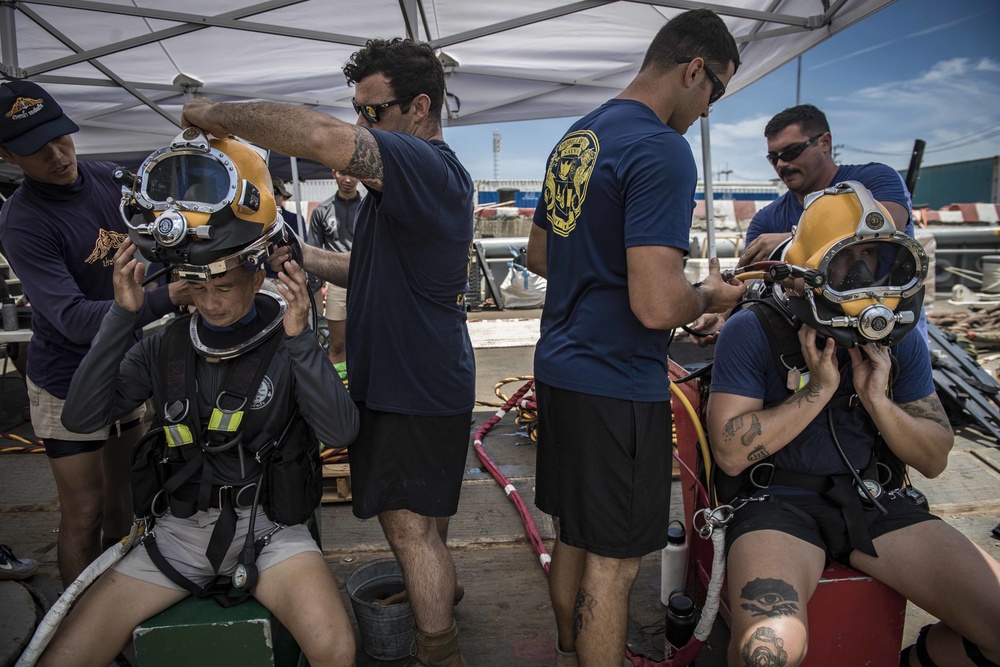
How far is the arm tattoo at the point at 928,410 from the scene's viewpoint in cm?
234

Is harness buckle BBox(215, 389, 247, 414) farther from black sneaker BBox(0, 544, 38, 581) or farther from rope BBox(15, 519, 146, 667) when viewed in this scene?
black sneaker BBox(0, 544, 38, 581)

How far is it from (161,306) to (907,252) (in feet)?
8.90

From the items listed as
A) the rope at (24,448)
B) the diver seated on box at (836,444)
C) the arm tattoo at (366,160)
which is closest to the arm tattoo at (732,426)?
the diver seated on box at (836,444)

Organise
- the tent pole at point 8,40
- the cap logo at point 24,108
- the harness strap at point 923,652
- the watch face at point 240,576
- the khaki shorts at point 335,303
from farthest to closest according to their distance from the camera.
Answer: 1. the khaki shorts at point 335,303
2. the tent pole at point 8,40
3. the cap logo at point 24,108
4. the harness strap at point 923,652
5. the watch face at point 240,576

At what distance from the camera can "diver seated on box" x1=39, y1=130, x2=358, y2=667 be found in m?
1.93

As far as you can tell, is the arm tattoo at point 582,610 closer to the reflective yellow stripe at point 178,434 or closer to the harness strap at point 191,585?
the harness strap at point 191,585

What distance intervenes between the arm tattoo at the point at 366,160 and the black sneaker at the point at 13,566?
2842mm

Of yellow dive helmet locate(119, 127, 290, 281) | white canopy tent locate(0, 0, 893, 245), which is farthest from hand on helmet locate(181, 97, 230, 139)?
white canopy tent locate(0, 0, 893, 245)

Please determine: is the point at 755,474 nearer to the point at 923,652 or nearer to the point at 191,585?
the point at 923,652

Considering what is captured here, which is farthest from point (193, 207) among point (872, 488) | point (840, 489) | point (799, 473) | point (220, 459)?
point (872, 488)

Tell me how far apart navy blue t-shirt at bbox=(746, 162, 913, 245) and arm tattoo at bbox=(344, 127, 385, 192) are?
2273 millimetres

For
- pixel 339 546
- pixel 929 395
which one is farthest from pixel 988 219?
pixel 339 546

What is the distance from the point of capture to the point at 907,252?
83.0 inches

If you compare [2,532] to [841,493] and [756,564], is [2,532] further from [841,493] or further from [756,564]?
[841,493]
